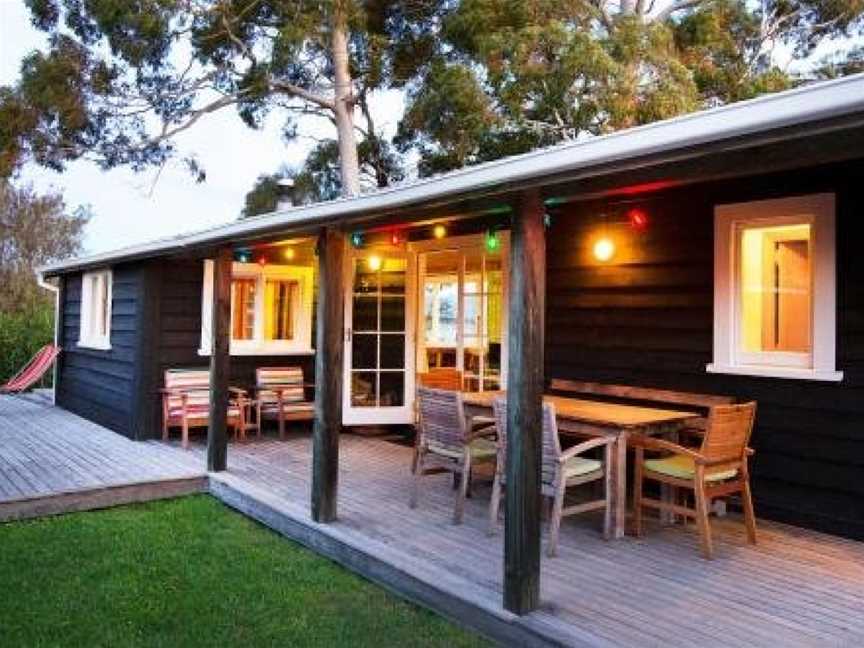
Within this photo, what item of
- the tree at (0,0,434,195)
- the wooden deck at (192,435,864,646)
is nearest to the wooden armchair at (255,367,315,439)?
the wooden deck at (192,435,864,646)

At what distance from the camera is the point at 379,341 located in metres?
7.72

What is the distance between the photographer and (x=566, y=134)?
12055 mm

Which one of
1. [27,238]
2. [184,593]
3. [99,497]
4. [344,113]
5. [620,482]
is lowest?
[184,593]

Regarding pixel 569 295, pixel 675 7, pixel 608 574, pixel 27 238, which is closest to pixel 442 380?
pixel 569 295

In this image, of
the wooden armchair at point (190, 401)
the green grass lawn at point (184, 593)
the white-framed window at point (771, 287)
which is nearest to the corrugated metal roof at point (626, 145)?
the green grass lawn at point (184, 593)

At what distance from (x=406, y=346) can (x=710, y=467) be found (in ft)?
13.5

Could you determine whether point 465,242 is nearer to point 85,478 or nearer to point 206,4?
point 85,478

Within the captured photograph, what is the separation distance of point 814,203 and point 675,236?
0.93 m

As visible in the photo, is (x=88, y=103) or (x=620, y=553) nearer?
(x=620, y=553)

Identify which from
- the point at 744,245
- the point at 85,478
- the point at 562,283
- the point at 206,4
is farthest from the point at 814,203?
the point at 206,4

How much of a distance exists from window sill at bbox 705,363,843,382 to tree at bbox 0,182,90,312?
20.2 meters

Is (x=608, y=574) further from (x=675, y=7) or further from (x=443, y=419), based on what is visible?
(x=675, y=7)

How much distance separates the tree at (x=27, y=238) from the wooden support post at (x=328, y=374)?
18835mm

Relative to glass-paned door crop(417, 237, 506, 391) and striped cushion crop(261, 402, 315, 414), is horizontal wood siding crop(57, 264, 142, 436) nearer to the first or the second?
striped cushion crop(261, 402, 315, 414)
